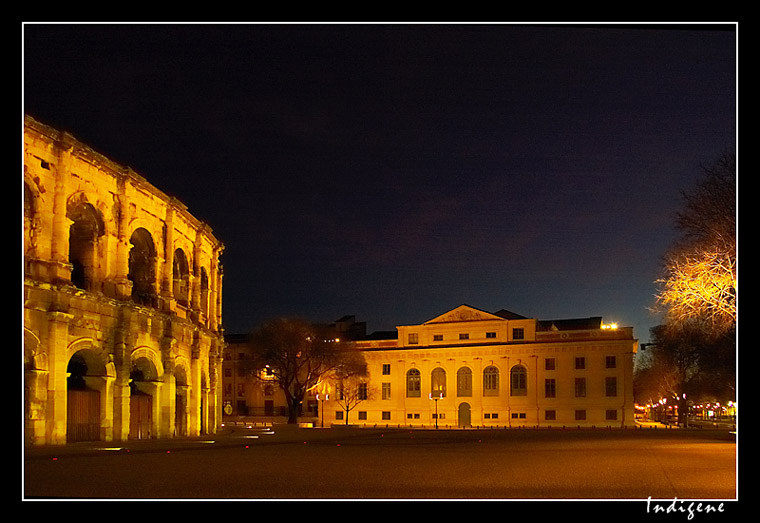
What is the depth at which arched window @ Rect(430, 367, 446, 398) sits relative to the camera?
85.0 m

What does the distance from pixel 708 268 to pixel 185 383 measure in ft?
82.3

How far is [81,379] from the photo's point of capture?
34219mm

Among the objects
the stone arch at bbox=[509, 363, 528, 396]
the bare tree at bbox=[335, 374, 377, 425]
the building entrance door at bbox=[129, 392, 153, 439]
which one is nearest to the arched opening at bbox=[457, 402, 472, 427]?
the stone arch at bbox=[509, 363, 528, 396]

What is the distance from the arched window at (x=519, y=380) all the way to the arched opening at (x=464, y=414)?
474cm

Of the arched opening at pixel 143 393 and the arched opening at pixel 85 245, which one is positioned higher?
the arched opening at pixel 85 245

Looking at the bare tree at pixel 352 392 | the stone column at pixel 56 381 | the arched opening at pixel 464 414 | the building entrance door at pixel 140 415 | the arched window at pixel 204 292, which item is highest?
the arched window at pixel 204 292

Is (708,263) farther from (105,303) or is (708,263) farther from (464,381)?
(464,381)

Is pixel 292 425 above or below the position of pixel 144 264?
below

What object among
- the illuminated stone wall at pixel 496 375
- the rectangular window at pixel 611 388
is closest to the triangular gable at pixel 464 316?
the illuminated stone wall at pixel 496 375

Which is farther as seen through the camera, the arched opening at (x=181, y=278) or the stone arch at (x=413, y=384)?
the stone arch at (x=413, y=384)

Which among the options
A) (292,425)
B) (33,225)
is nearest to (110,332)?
(33,225)

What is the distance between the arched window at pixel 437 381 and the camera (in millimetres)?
84969

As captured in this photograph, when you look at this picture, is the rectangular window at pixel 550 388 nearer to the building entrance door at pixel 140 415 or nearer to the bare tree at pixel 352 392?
the bare tree at pixel 352 392

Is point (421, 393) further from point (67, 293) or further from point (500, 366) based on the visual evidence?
point (67, 293)
